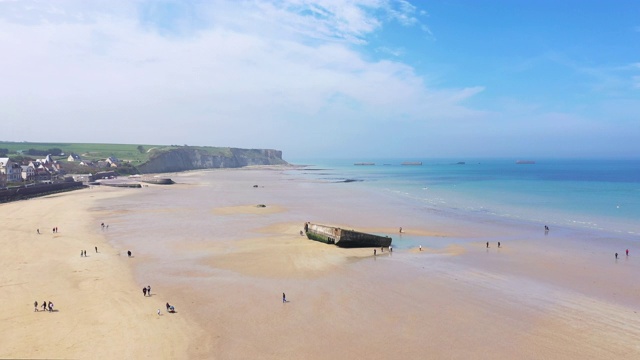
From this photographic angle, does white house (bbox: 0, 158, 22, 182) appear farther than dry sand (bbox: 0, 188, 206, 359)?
Yes

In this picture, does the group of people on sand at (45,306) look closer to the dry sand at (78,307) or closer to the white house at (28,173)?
the dry sand at (78,307)

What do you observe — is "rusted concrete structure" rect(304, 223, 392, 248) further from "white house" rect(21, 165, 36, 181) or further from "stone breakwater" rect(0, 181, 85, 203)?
"white house" rect(21, 165, 36, 181)

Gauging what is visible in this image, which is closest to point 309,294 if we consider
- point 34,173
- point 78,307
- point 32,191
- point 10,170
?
point 78,307

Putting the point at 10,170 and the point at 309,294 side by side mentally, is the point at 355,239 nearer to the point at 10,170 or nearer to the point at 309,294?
the point at 309,294

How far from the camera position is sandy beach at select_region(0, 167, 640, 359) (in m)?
17.1

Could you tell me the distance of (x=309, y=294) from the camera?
23.4 meters

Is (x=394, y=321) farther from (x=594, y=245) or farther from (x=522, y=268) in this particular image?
(x=594, y=245)

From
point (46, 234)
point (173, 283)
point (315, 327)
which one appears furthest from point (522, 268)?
point (46, 234)

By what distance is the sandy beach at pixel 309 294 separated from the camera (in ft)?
56.1

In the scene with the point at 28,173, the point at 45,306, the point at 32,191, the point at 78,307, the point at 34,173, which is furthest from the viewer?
the point at 34,173

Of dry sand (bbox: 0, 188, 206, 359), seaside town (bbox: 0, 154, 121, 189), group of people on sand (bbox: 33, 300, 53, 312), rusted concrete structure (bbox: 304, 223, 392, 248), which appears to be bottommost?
dry sand (bbox: 0, 188, 206, 359)

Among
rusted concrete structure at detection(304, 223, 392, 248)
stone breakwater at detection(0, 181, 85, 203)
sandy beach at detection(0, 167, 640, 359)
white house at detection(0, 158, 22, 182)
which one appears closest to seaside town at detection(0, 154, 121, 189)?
white house at detection(0, 158, 22, 182)

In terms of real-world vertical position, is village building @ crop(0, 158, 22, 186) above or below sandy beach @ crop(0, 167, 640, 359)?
above

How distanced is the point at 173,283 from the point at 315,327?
413 inches
